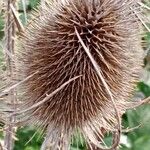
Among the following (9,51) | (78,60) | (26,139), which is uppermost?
(9,51)

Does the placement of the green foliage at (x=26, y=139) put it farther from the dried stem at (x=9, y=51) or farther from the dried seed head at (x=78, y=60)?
the dried seed head at (x=78, y=60)

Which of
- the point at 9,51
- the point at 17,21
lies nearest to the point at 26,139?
the point at 9,51

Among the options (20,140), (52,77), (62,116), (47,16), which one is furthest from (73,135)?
(20,140)

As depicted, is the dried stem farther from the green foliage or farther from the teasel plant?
the green foliage

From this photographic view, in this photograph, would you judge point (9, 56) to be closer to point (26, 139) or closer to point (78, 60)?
point (78, 60)

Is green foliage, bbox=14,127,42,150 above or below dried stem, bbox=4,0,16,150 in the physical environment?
below

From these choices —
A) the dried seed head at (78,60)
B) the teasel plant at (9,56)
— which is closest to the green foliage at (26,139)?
the teasel plant at (9,56)

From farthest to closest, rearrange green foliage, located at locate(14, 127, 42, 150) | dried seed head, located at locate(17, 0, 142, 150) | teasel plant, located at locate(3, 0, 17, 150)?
green foliage, located at locate(14, 127, 42, 150) → teasel plant, located at locate(3, 0, 17, 150) → dried seed head, located at locate(17, 0, 142, 150)

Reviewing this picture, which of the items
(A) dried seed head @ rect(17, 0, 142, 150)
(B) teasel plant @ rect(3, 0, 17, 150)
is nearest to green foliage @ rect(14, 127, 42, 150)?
(B) teasel plant @ rect(3, 0, 17, 150)

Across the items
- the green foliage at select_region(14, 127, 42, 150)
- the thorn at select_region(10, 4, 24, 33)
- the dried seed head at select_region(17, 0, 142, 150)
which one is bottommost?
the green foliage at select_region(14, 127, 42, 150)
